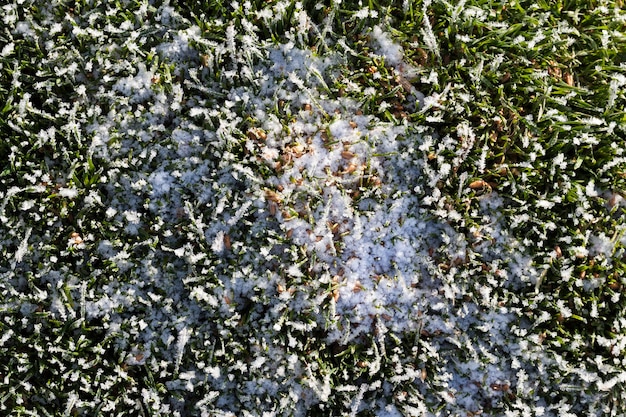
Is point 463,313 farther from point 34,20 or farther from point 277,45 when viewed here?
point 34,20

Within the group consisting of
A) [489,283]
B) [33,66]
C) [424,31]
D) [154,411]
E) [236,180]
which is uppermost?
[424,31]

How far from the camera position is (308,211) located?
312cm

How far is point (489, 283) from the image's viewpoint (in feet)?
10.3

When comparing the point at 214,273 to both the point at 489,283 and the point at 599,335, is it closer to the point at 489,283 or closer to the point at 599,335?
the point at 489,283

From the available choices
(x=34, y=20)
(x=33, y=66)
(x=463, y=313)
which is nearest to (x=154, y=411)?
(x=463, y=313)

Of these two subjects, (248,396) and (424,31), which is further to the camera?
(424,31)

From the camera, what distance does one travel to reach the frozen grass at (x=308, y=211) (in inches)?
119

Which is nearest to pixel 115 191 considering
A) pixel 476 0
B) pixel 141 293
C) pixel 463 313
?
pixel 141 293

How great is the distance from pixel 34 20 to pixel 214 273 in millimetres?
1790

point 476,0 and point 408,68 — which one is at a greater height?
point 476,0

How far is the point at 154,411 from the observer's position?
295 cm

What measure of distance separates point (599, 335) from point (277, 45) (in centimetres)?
237

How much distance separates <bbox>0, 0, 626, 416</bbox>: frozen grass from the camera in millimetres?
3035

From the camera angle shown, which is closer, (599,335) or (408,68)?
(599,335)
